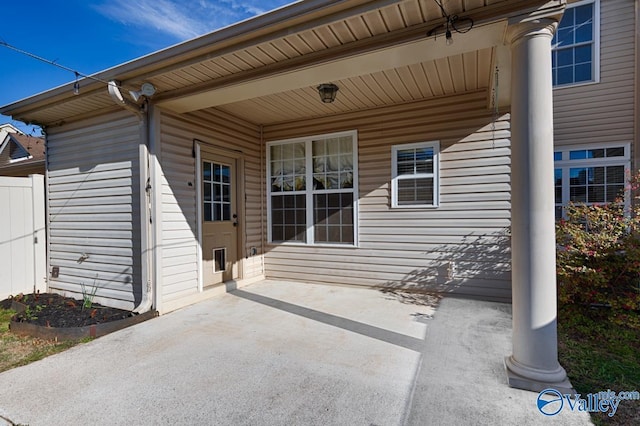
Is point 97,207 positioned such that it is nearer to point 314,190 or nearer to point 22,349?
point 22,349

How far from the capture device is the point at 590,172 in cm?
540

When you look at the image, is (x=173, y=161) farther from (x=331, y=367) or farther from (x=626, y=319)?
(x=626, y=319)

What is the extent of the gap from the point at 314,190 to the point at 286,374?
3.23 m

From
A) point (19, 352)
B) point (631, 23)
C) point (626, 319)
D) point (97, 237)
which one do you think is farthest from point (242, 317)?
point (631, 23)

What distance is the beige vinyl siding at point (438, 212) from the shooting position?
403cm

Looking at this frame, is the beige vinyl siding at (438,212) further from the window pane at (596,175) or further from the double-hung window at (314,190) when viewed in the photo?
the window pane at (596,175)

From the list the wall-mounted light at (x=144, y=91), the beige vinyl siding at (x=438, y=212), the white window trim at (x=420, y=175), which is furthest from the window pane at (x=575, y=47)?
the wall-mounted light at (x=144, y=91)

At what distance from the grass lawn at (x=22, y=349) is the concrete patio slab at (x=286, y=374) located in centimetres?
16

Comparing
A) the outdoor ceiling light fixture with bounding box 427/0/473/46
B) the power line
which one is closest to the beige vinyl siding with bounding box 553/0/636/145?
the outdoor ceiling light fixture with bounding box 427/0/473/46

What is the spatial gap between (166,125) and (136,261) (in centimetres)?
168

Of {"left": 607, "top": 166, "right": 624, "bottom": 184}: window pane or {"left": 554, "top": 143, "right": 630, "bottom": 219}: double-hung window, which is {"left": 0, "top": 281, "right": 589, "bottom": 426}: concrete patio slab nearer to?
{"left": 554, "top": 143, "right": 630, "bottom": 219}: double-hung window

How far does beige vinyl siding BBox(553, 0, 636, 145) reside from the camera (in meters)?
5.09

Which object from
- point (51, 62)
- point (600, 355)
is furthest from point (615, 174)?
point (51, 62)

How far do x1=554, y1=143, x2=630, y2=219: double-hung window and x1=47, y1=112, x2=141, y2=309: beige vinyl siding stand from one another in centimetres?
655
